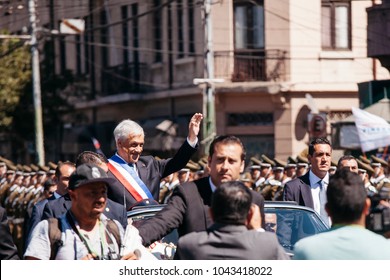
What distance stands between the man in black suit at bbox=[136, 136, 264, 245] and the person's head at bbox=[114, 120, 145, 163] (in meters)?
2.98

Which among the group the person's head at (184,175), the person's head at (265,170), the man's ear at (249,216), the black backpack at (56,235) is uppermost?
the man's ear at (249,216)

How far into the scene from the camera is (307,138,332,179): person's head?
12.0 meters

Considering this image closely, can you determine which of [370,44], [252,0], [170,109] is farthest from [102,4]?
[370,44]

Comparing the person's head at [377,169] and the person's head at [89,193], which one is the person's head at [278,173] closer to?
the person's head at [377,169]

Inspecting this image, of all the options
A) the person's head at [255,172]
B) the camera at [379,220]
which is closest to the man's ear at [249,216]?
the camera at [379,220]

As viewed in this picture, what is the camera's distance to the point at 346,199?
6.67 metres

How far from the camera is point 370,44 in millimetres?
30891

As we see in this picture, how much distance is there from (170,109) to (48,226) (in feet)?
107

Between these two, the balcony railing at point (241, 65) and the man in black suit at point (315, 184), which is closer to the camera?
the man in black suit at point (315, 184)

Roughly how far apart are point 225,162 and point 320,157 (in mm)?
3951

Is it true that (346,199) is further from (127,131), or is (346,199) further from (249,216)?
(127,131)

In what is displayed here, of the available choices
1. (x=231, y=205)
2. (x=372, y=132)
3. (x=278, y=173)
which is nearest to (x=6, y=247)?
(x=231, y=205)

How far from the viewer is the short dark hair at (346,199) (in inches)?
262

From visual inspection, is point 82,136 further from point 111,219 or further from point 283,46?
point 111,219
